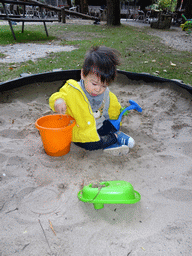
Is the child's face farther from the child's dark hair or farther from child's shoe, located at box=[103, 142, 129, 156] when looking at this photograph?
child's shoe, located at box=[103, 142, 129, 156]

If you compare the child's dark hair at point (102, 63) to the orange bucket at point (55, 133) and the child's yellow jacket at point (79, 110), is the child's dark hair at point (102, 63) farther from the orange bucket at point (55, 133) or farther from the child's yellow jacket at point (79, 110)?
the orange bucket at point (55, 133)

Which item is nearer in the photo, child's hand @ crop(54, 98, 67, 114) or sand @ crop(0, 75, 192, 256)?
sand @ crop(0, 75, 192, 256)

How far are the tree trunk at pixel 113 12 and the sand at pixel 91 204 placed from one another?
28.0ft

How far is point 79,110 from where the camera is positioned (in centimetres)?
150

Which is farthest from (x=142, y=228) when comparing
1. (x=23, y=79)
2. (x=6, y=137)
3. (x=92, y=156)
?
(x=23, y=79)

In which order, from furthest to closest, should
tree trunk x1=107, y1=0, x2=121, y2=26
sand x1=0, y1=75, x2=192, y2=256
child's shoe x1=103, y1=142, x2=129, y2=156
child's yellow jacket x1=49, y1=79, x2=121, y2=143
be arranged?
tree trunk x1=107, y1=0, x2=121, y2=26 < child's shoe x1=103, y1=142, x2=129, y2=156 < child's yellow jacket x1=49, y1=79, x2=121, y2=143 < sand x1=0, y1=75, x2=192, y2=256

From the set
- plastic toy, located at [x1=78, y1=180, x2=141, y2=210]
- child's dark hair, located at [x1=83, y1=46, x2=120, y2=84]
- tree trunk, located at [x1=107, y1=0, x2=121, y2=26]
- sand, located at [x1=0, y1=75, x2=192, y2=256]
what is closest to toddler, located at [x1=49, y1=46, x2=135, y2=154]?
child's dark hair, located at [x1=83, y1=46, x2=120, y2=84]

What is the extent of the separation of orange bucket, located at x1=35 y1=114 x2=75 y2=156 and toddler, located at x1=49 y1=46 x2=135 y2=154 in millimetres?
99

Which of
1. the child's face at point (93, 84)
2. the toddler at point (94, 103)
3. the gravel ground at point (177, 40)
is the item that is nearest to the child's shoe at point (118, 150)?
the toddler at point (94, 103)

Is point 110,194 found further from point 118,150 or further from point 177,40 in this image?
point 177,40

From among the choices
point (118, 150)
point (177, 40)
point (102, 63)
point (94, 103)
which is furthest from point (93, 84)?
point (177, 40)

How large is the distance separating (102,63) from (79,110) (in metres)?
0.40

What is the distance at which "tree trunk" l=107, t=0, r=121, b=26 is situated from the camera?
873 cm

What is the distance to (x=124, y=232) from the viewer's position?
99 centimetres
